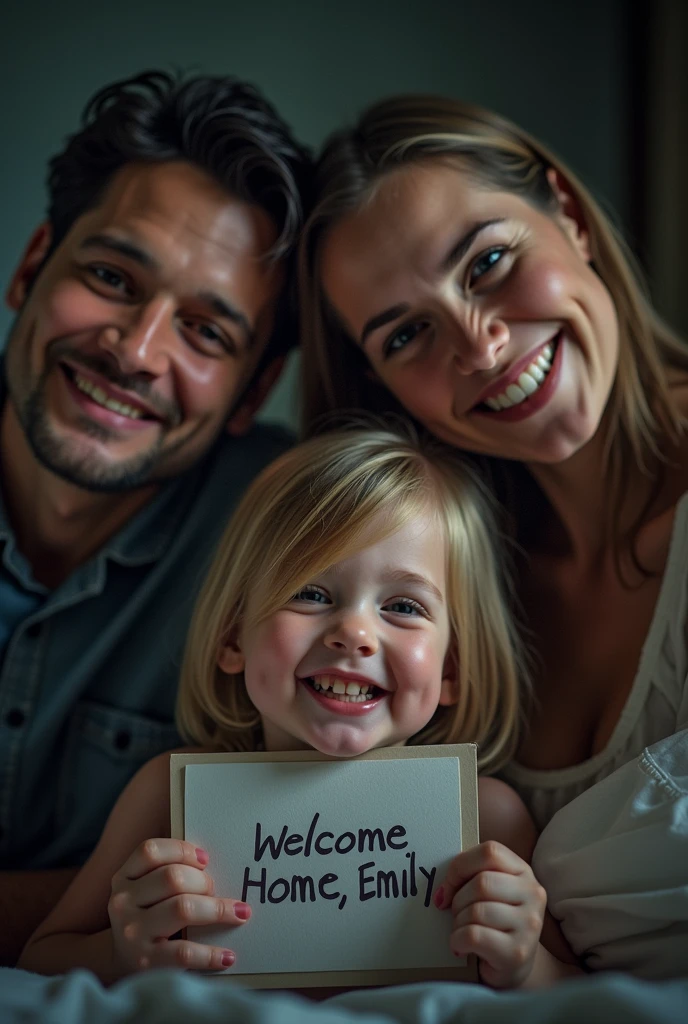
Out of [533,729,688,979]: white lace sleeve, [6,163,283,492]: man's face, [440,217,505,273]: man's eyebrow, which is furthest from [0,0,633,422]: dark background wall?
[533,729,688,979]: white lace sleeve

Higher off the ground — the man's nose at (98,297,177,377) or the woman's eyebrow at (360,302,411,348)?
the woman's eyebrow at (360,302,411,348)

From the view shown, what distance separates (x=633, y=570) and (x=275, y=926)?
606 mm

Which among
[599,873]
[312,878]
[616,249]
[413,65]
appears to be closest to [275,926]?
[312,878]

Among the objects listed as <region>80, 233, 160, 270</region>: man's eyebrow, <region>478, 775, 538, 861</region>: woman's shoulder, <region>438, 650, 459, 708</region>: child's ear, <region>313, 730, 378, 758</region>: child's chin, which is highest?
<region>80, 233, 160, 270</region>: man's eyebrow

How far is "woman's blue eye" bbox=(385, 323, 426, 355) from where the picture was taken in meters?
1.14

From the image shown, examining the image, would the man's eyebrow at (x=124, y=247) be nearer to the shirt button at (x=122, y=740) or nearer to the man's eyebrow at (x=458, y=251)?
the man's eyebrow at (x=458, y=251)

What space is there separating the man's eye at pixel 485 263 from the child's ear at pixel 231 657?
51cm

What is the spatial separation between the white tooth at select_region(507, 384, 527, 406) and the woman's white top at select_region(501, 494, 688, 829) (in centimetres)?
22

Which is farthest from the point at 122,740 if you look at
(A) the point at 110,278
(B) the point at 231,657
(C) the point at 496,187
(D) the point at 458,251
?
(C) the point at 496,187

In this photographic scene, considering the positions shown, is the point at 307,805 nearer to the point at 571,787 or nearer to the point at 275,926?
the point at 275,926

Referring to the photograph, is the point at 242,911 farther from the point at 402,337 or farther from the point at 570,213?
the point at 570,213

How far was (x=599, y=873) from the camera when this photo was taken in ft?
2.90

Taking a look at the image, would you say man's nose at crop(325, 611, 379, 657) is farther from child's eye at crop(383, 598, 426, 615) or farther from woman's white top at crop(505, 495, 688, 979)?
woman's white top at crop(505, 495, 688, 979)

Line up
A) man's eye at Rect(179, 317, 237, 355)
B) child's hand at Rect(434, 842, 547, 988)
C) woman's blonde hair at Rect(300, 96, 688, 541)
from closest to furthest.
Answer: child's hand at Rect(434, 842, 547, 988), woman's blonde hair at Rect(300, 96, 688, 541), man's eye at Rect(179, 317, 237, 355)
